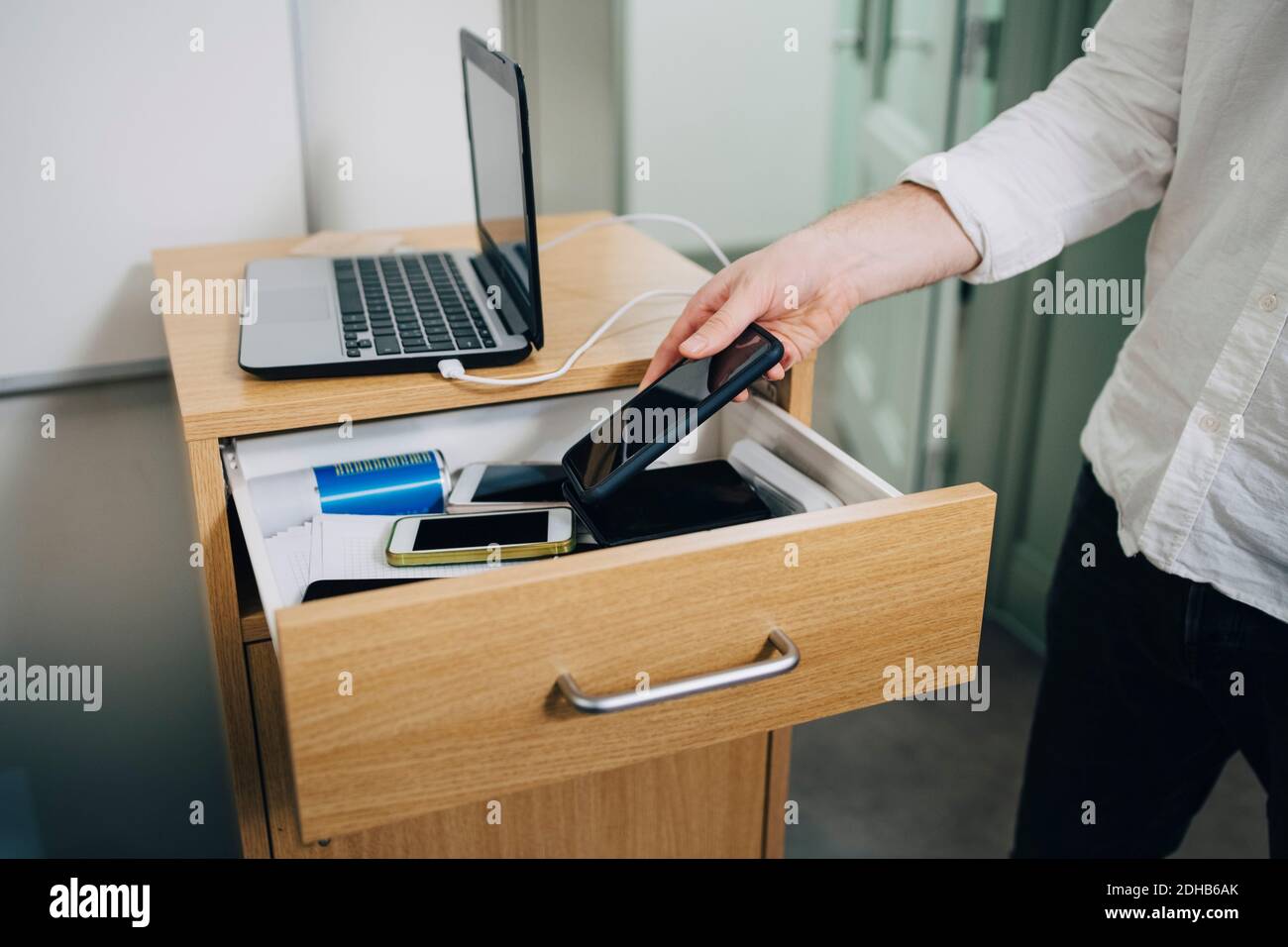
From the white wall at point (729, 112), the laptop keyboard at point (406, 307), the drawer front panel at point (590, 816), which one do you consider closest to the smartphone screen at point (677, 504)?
the laptop keyboard at point (406, 307)

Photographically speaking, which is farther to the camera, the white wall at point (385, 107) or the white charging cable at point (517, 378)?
the white wall at point (385, 107)

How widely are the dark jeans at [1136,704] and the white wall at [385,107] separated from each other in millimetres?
717

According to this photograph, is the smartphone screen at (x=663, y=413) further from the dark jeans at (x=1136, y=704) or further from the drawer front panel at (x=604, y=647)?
the dark jeans at (x=1136, y=704)

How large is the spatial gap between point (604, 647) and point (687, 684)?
0.16ft

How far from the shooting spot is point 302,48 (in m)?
1.01

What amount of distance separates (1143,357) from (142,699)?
1033mm

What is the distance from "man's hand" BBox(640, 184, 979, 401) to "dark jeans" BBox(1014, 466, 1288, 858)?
0.24 m

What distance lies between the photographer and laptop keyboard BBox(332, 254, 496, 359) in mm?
732

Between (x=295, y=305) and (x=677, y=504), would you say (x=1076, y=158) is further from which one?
(x=295, y=305)

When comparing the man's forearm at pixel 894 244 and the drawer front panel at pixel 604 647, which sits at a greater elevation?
the man's forearm at pixel 894 244

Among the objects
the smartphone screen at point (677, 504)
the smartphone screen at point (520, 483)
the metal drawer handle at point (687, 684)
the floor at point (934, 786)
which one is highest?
the smartphone screen at point (677, 504)

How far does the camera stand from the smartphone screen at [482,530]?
67cm

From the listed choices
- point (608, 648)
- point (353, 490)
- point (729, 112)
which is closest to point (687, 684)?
point (608, 648)
